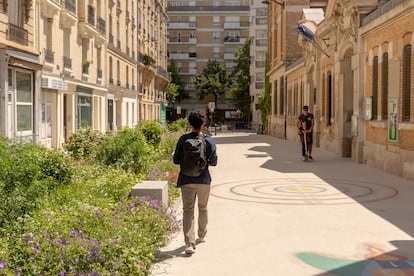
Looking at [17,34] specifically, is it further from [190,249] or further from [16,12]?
[190,249]

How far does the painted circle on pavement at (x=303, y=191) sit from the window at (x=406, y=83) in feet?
7.60

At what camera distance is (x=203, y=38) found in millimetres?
83875

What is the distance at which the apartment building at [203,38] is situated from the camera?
83.6 meters

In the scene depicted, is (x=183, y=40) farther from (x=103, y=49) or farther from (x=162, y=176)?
(x=162, y=176)

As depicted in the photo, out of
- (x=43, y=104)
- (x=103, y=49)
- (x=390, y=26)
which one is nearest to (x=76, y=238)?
(x=390, y=26)

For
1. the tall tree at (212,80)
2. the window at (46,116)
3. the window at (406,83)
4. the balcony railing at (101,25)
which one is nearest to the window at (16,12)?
the window at (46,116)

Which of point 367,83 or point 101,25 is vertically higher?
point 101,25

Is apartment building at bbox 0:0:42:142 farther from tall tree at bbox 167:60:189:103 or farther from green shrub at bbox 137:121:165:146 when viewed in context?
tall tree at bbox 167:60:189:103

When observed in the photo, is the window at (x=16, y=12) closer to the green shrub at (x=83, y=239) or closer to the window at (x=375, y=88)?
the window at (x=375, y=88)

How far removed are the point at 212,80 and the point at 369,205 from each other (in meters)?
69.3

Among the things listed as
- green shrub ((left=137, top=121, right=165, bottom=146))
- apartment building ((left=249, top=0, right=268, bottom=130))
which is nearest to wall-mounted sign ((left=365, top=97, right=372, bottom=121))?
green shrub ((left=137, top=121, right=165, bottom=146))

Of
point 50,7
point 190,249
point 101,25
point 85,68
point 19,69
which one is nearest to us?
point 190,249

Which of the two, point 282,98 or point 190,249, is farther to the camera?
point 282,98

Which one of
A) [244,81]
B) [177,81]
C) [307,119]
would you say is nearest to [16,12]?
[307,119]
